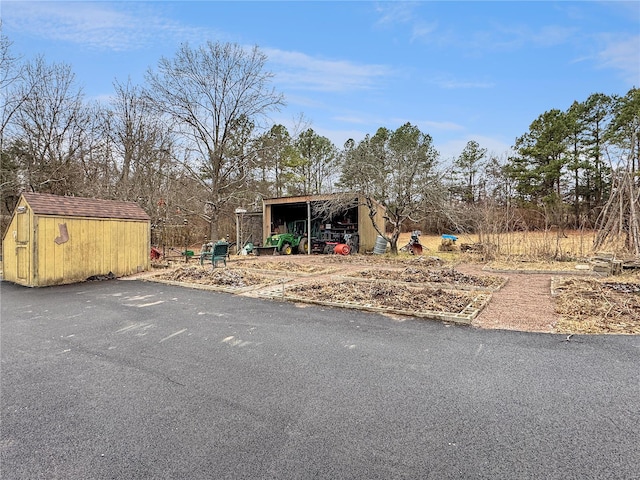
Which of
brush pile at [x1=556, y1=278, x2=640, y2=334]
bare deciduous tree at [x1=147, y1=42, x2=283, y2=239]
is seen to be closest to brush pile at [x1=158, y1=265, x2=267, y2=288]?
brush pile at [x1=556, y1=278, x2=640, y2=334]

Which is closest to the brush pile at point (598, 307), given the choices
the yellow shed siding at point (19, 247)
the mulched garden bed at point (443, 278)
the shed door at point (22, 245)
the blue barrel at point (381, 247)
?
the mulched garden bed at point (443, 278)

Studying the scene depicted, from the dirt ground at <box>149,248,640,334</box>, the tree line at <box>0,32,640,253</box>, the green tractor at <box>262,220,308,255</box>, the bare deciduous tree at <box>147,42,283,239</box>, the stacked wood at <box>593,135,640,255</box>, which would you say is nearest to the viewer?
the dirt ground at <box>149,248,640,334</box>

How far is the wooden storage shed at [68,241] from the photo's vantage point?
816 centimetres

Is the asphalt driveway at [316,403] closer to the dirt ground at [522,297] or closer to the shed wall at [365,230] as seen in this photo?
the dirt ground at [522,297]

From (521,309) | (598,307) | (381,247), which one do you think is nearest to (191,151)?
(381,247)

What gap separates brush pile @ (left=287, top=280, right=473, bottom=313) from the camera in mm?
5234

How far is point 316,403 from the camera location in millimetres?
2387

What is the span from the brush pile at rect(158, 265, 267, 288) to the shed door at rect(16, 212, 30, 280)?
307cm

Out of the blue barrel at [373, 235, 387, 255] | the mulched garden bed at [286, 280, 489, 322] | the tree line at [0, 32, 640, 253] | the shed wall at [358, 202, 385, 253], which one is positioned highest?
the tree line at [0, 32, 640, 253]

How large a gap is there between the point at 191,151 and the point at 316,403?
18615mm

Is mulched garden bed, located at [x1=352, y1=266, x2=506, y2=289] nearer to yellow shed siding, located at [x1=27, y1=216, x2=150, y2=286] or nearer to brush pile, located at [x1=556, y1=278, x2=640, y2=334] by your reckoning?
brush pile, located at [x1=556, y1=278, x2=640, y2=334]

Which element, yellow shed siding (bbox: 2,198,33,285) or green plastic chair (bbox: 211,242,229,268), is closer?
yellow shed siding (bbox: 2,198,33,285)

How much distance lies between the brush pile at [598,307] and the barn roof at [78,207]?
10.5 meters

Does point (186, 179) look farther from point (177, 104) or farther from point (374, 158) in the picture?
point (374, 158)
